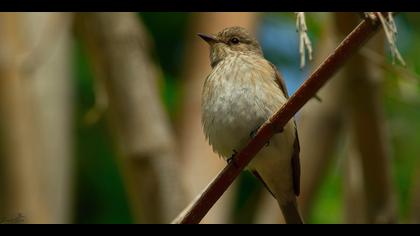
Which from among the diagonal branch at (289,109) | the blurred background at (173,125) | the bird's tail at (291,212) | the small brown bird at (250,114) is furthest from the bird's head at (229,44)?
the diagonal branch at (289,109)

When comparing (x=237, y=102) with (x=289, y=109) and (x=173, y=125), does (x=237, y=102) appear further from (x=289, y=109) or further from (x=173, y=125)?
(x=173, y=125)

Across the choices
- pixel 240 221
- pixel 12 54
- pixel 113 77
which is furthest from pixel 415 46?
pixel 12 54

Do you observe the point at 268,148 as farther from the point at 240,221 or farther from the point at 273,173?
the point at 240,221

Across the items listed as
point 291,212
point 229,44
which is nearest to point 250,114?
point 291,212

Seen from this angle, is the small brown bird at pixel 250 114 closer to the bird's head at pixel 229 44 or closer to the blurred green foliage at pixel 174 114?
the bird's head at pixel 229 44

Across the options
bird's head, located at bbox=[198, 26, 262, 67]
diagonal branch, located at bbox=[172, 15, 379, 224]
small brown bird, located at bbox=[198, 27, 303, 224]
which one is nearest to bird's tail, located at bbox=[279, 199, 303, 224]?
small brown bird, located at bbox=[198, 27, 303, 224]

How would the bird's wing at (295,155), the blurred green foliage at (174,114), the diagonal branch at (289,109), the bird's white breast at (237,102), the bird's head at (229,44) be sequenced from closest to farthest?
the diagonal branch at (289,109) → the bird's white breast at (237,102) → the bird's wing at (295,155) → the bird's head at (229,44) → the blurred green foliage at (174,114)

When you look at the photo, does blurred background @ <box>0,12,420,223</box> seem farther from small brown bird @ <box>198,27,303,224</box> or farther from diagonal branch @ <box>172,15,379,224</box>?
diagonal branch @ <box>172,15,379,224</box>
